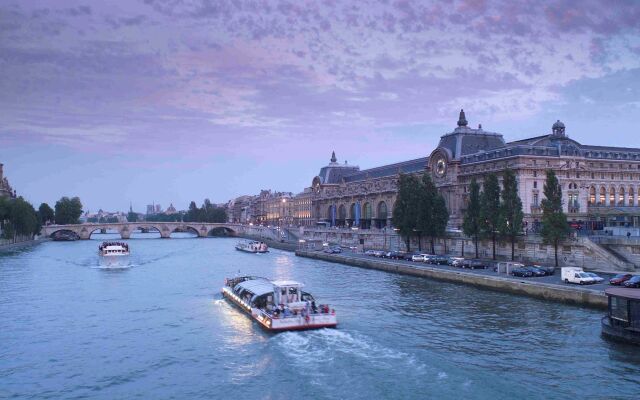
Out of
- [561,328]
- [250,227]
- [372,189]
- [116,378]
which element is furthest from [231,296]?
[250,227]

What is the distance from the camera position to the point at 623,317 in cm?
3148

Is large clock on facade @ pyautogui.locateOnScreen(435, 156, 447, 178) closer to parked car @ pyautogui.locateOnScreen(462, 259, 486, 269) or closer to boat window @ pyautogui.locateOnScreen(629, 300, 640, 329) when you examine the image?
parked car @ pyautogui.locateOnScreen(462, 259, 486, 269)

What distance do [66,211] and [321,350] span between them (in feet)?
583

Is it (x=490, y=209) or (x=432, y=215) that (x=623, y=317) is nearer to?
(x=490, y=209)

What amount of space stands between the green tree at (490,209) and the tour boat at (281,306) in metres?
28.2

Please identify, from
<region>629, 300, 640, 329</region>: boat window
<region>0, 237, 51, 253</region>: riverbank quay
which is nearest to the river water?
<region>629, 300, 640, 329</region>: boat window

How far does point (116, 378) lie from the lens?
Result: 91.0 feet

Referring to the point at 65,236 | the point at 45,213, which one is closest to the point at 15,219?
the point at 65,236

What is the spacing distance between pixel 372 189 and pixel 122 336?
97.7 m

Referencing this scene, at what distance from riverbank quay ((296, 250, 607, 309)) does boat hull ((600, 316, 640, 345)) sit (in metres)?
7.15

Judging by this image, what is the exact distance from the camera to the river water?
2561 centimetres

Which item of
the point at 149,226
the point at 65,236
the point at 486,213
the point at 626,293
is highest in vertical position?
the point at 486,213

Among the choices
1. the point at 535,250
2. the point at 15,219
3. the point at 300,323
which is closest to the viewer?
the point at 300,323

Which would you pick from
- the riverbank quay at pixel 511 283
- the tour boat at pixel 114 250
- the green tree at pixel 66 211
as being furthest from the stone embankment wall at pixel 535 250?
the green tree at pixel 66 211
